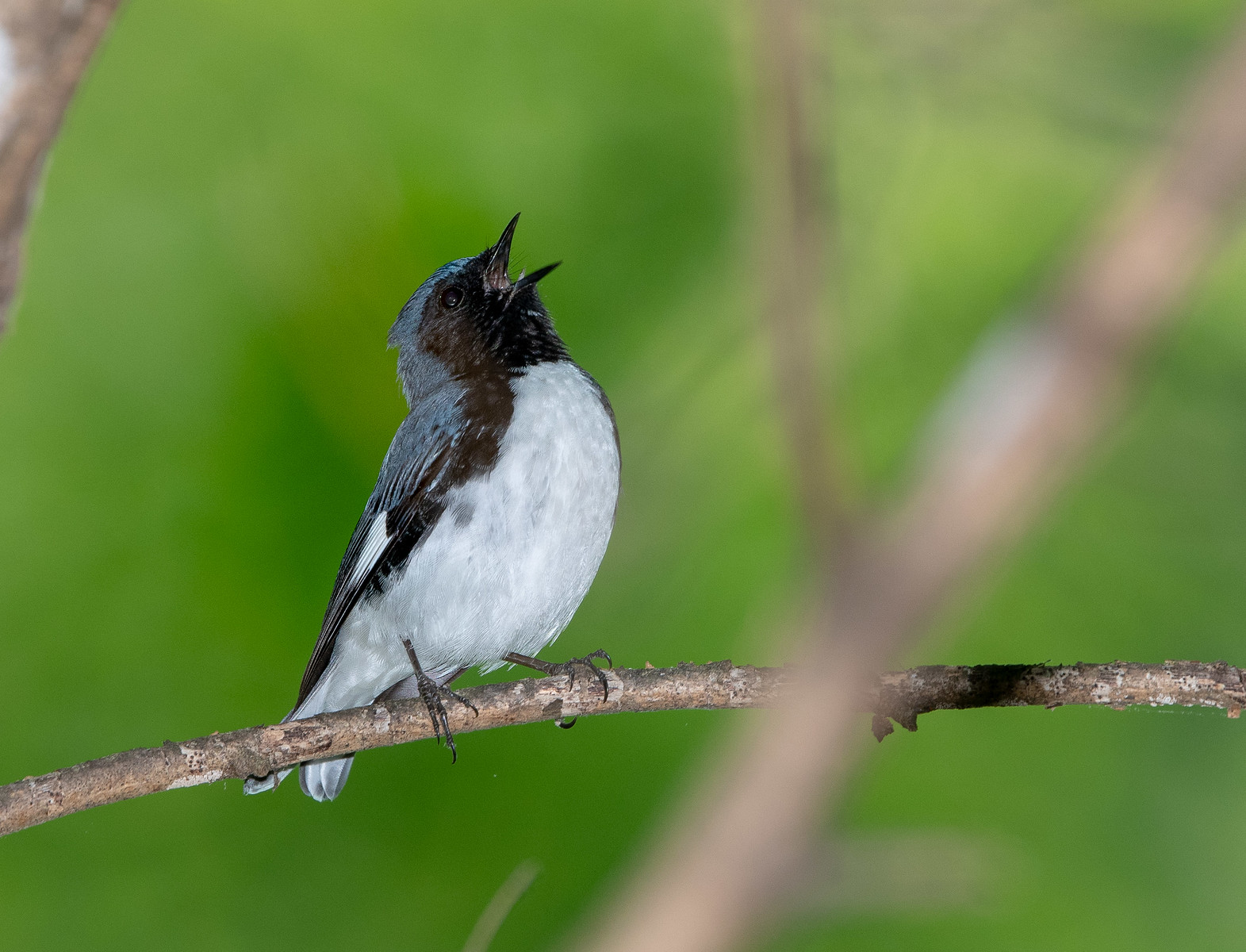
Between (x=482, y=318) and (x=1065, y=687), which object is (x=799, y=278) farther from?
(x=482, y=318)

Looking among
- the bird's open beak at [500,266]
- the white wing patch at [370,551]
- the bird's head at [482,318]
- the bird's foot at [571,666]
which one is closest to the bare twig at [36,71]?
the bird's foot at [571,666]

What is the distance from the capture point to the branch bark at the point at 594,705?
1745 millimetres

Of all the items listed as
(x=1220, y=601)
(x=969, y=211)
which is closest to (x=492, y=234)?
(x=969, y=211)

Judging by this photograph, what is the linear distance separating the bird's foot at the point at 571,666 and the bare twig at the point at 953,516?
1.57 metres

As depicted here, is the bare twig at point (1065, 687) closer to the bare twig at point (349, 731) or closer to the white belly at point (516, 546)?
the bare twig at point (349, 731)

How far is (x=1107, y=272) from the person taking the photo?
1.68ft

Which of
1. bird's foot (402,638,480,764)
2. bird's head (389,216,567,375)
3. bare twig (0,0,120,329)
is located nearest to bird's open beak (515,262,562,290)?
bird's head (389,216,567,375)

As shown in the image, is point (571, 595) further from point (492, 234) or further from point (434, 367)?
point (492, 234)

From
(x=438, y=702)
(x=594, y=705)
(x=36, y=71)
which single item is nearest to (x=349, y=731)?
(x=438, y=702)

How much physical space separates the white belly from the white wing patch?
2.9 inches

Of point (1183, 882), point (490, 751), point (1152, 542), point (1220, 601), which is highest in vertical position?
point (490, 751)

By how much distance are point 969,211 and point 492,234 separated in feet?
5.99

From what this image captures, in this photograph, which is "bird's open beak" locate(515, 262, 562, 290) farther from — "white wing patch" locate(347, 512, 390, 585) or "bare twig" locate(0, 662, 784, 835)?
"bare twig" locate(0, 662, 784, 835)

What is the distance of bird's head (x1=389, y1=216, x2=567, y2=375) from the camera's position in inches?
118
